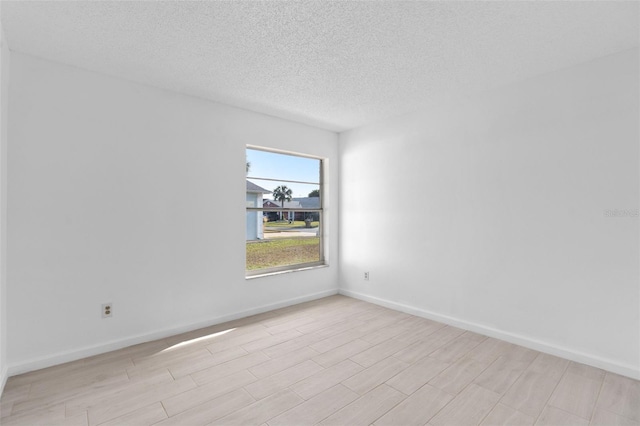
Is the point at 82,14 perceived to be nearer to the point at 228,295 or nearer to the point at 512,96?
the point at 228,295

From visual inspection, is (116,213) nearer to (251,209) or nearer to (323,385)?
→ (251,209)

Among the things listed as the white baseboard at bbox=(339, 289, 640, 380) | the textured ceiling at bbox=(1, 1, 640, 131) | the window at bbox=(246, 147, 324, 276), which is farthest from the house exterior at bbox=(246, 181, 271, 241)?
the white baseboard at bbox=(339, 289, 640, 380)

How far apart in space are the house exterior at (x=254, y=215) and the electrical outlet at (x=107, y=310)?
5.21ft

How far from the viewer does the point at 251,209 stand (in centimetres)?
397

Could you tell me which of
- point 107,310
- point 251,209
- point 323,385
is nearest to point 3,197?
point 107,310

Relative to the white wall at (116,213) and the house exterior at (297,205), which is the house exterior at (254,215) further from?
the white wall at (116,213)

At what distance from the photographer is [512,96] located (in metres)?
3.00

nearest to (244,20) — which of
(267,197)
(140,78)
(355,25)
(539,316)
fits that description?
(355,25)

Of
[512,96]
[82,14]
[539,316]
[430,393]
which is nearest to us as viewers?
[82,14]

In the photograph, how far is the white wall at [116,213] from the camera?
247 cm

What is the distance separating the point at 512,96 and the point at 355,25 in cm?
Result: 188

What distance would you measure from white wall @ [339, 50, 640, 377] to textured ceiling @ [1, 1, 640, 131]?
1.12ft

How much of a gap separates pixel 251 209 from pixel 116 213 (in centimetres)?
150

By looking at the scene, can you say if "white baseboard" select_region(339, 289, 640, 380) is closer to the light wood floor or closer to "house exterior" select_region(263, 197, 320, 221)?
the light wood floor
